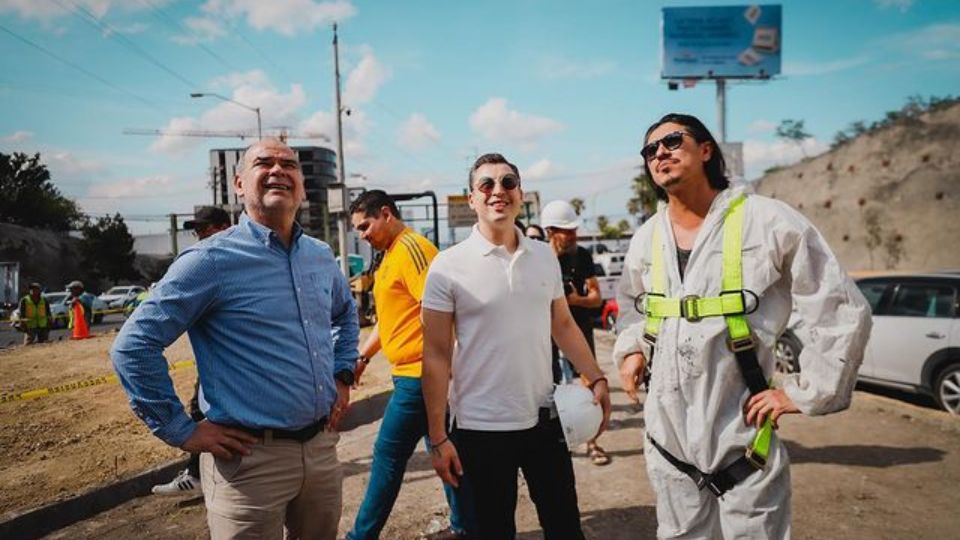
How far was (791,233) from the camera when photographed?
1.87 meters

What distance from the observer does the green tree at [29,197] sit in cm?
5281

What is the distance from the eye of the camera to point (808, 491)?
3971mm

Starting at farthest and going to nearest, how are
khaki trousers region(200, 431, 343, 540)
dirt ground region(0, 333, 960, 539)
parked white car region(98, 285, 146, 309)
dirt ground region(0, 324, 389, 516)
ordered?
parked white car region(98, 285, 146, 309) → dirt ground region(0, 324, 389, 516) → dirt ground region(0, 333, 960, 539) → khaki trousers region(200, 431, 343, 540)

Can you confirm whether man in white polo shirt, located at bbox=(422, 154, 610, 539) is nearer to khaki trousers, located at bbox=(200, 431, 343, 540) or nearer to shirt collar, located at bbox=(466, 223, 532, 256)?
shirt collar, located at bbox=(466, 223, 532, 256)

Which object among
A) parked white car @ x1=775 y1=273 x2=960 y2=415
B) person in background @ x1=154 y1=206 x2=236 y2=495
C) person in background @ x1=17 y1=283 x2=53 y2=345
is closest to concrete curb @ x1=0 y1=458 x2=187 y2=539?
person in background @ x1=154 y1=206 x2=236 y2=495

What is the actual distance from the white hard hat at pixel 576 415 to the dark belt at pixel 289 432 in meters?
1.05

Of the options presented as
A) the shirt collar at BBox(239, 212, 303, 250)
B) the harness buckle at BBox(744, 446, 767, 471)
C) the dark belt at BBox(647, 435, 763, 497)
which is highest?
the shirt collar at BBox(239, 212, 303, 250)

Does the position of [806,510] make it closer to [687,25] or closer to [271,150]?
[271,150]

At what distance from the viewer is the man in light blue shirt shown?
1.93 meters

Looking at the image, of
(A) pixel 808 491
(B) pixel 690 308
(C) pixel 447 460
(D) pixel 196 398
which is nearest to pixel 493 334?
(C) pixel 447 460

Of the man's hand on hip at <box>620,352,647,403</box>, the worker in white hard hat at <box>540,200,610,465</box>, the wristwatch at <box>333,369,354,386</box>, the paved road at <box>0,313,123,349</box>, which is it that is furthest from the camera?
the paved road at <box>0,313,123,349</box>

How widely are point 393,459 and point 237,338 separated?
4.47 ft

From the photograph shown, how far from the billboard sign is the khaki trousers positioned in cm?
3191

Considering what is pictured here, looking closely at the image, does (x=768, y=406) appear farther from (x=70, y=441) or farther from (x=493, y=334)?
(x=70, y=441)
